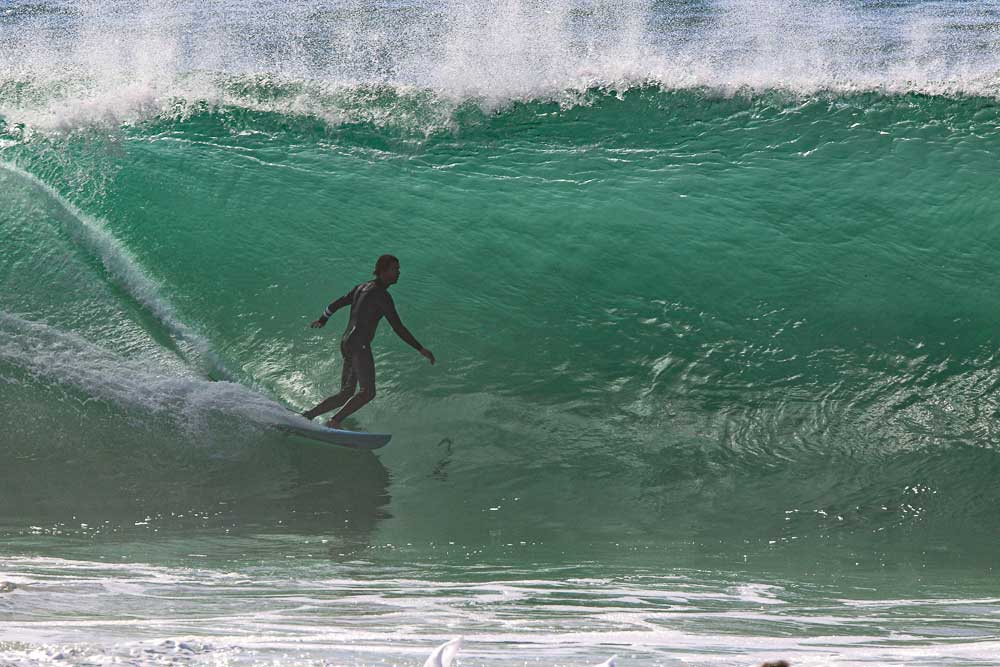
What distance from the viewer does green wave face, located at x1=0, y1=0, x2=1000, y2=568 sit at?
6.11 meters

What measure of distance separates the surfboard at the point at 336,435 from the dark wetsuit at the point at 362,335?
126mm

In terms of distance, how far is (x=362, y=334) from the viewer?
622cm

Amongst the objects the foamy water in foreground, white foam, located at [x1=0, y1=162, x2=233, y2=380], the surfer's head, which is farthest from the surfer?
the foamy water in foreground

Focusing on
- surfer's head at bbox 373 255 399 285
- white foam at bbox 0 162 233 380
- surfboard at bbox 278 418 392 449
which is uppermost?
surfer's head at bbox 373 255 399 285

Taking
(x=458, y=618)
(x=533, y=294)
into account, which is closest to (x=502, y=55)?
(x=533, y=294)

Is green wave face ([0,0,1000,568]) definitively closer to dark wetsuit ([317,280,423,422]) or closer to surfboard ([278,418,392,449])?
surfboard ([278,418,392,449])

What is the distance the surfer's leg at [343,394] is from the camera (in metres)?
6.30

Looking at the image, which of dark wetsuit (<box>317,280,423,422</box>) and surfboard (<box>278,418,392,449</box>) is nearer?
dark wetsuit (<box>317,280,423,422</box>)

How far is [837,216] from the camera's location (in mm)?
8172

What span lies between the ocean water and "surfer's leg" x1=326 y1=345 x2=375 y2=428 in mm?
239

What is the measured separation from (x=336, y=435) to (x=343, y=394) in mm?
238

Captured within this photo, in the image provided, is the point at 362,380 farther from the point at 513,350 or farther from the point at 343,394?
the point at 513,350

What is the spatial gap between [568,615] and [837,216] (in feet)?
16.4

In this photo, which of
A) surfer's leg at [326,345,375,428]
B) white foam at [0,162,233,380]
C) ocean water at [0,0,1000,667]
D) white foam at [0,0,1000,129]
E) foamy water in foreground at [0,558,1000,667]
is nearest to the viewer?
foamy water in foreground at [0,558,1000,667]
